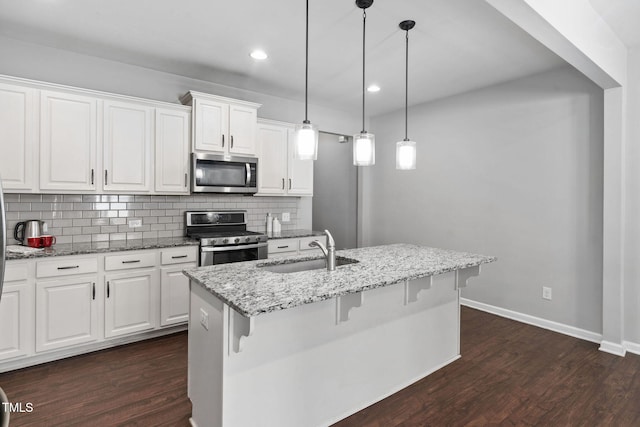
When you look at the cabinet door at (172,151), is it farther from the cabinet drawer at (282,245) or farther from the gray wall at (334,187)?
the gray wall at (334,187)

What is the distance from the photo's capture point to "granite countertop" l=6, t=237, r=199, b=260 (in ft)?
9.36

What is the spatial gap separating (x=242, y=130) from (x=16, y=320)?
2584 mm

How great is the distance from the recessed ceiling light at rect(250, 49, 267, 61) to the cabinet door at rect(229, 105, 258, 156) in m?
0.64

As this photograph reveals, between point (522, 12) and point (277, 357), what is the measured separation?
92.1 inches

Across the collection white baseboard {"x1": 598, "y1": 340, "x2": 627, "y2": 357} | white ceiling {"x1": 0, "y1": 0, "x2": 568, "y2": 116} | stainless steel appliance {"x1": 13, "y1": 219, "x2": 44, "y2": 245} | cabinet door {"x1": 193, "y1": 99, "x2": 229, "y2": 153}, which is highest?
white ceiling {"x1": 0, "y1": 0, "x2": 568, "y2": 116}

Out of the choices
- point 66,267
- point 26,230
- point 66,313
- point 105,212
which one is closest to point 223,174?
point 105,212

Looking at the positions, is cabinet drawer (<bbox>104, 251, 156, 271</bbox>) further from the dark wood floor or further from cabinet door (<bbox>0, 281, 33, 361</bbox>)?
the dark wood floor

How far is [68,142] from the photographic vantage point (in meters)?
3.14

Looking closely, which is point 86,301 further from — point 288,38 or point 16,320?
point 288,38

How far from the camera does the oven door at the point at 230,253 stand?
11.8 feet

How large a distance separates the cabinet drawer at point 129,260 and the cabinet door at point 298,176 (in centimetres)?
185

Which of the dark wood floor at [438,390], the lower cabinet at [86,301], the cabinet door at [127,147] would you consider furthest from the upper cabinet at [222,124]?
the dark wood floor at [438,390]

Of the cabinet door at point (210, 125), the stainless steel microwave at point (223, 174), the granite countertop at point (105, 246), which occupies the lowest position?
the granite countertop at point (105, 246)

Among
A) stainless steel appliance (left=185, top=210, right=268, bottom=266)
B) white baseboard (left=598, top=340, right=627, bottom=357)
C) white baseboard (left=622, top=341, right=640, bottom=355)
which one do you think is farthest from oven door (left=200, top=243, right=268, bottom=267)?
white baseboard (left=622, top=341, right=640, bottom=355)
